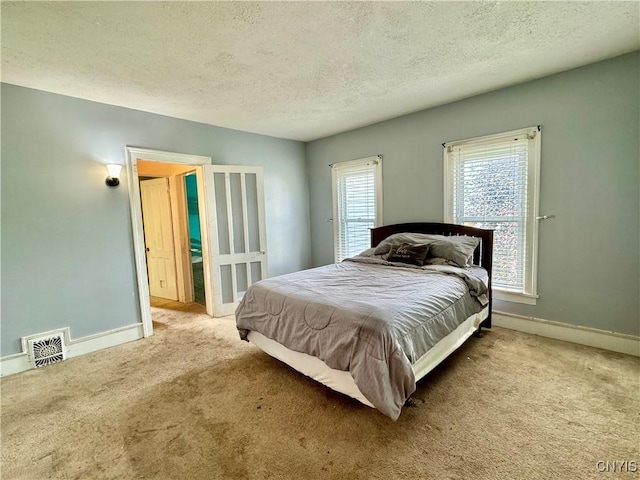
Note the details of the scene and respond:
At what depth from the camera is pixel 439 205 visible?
139 inches

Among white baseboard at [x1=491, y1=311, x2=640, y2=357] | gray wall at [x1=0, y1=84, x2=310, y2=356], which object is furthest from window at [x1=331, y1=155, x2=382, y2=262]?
gray wall at [x1=0, y1=84, x2=310, y2=356]

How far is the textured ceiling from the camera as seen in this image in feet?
5.67

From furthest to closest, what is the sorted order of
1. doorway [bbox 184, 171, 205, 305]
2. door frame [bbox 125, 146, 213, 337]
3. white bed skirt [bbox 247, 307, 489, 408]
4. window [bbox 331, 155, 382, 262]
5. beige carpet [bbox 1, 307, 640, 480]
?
doorway [bbox 184, 171, 205, 305] → window [bbox 331, 155, 382, 262] → door frame [bbox 125, 146, 213, 337] → white bed skirt [bbox 247, 307, 489, 408] → beige carpet [bbox 1, 307, 640, 480]

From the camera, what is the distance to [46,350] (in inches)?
105

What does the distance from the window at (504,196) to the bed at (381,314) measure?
0.72ft

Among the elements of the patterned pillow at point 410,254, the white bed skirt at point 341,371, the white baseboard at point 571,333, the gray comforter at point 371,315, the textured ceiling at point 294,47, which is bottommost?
the white baseboard at point 571,333

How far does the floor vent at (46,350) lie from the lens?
261 cm

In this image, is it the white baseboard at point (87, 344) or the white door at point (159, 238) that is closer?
the white baseboard at point (87, 344)

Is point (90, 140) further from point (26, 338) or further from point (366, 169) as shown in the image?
point (366, 169)

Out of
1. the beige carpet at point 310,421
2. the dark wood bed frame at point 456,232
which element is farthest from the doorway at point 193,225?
the dark wood bed frame at point 456,232

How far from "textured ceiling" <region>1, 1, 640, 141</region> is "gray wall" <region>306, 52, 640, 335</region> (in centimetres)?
19

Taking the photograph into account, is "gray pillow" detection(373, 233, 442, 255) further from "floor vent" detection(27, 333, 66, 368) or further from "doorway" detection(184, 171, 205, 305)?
"floor vent" detection(27, 333, 66, 368)

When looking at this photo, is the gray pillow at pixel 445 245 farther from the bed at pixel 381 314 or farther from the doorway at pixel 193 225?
the doorway at pixel 193 225

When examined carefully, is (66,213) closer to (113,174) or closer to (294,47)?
(113,174)
